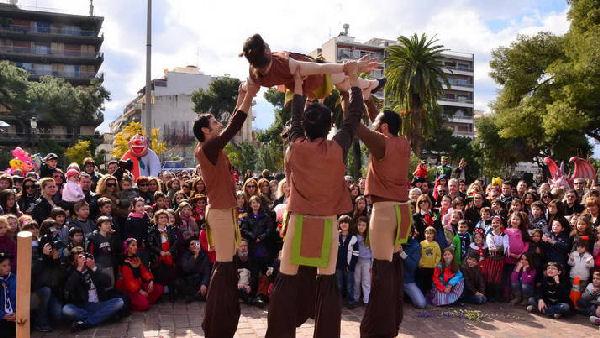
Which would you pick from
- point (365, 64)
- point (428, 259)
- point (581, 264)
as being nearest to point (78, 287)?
point (365, 64)

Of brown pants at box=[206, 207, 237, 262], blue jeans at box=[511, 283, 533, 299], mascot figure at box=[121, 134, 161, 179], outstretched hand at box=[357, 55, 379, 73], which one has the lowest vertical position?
blue jeans at box=[511, 283, 533, 299]

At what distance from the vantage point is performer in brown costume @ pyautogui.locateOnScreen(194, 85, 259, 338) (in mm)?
4160

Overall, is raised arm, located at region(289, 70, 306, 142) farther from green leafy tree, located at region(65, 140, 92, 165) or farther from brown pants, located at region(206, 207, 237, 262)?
green leafy tree, located at region(65, 140, 92, 165)

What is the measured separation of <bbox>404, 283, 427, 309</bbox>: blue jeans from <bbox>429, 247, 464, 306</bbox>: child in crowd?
0.22m

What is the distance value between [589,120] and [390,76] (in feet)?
33.1

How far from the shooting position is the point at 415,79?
25719 millimetres

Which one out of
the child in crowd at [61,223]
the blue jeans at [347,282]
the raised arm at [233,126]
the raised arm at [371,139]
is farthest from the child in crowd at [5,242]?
the raised arm at [371,139]

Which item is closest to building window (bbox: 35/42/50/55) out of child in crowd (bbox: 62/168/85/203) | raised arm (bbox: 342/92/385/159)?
child in crowd (bbox: 62/168/85/203)

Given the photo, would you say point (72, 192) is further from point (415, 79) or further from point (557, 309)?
point (415, 79)

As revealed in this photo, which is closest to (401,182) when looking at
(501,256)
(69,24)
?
(501,256)

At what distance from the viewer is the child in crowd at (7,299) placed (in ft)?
17.4

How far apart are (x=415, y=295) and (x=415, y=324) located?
89 cm

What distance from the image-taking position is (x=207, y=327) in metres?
4.22

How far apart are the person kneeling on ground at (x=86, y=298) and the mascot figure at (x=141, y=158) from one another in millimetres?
3934
